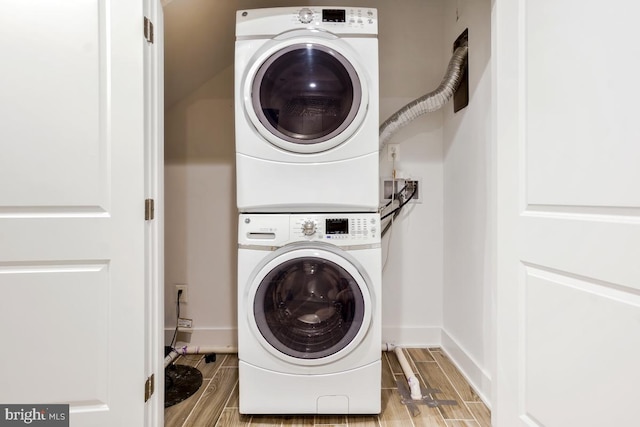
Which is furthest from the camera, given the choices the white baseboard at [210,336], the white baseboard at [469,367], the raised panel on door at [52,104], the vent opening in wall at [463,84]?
the white baseboard at [210,336]

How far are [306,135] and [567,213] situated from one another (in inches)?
39.6

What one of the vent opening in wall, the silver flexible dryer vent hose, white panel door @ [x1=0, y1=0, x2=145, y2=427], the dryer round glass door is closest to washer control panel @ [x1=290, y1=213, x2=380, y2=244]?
the dryer round glass door

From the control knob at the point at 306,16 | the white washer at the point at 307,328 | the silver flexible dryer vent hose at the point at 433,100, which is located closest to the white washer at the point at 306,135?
the control knob at the point at 306,16

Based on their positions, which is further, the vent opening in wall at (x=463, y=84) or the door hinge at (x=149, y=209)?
the vent opening in wall at (x=463, y=84)

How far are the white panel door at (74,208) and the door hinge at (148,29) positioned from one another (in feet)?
0.12

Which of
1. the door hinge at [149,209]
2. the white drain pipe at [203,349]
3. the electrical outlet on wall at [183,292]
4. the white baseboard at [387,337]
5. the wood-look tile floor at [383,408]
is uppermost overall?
the door hinge at [149,209]

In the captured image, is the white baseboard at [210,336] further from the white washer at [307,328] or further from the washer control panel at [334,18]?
the washer control panel at [334,18]

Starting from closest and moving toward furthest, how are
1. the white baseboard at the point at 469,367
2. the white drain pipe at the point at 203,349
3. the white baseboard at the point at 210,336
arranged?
the white baseboard at the point at 469,367 < the white drain pipe at the point at 203,349 < the white baseboard at the point at 210,336

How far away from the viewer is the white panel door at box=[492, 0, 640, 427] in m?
0.81

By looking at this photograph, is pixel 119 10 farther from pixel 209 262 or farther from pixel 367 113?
pixel 209 262

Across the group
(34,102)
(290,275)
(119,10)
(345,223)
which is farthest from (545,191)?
(34,102)

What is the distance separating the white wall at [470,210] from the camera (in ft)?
5.22

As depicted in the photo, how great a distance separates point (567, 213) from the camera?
3.14 feet

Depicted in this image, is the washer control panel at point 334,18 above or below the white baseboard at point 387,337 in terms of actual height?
above
